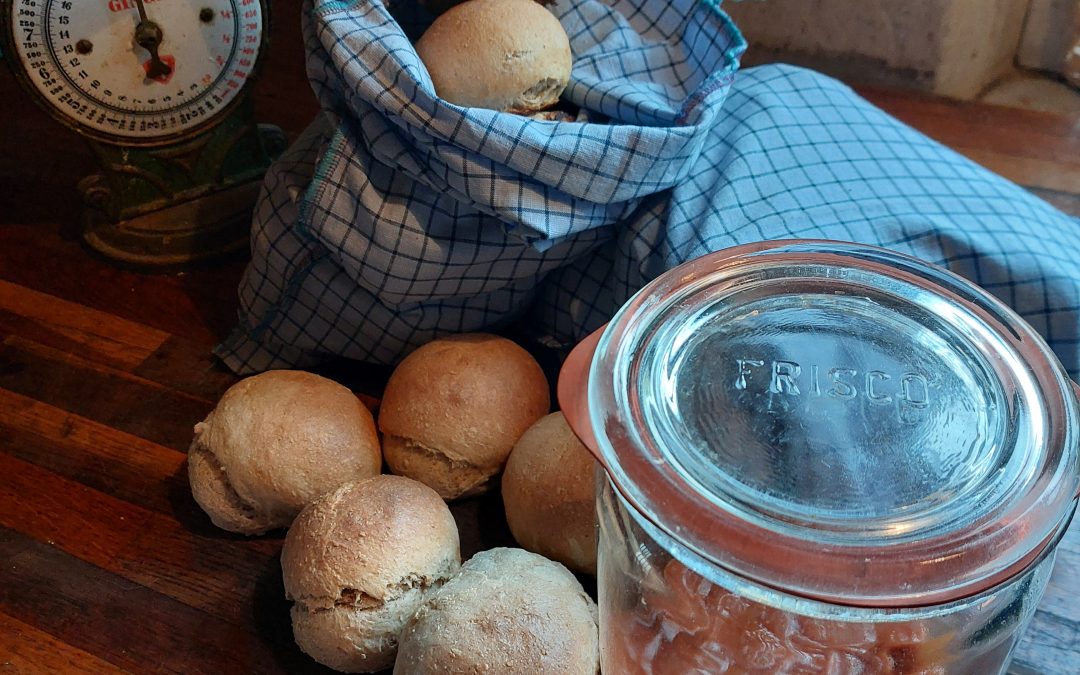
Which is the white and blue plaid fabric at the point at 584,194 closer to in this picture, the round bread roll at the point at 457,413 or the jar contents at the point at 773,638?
the round bread roll at the point at 457,413

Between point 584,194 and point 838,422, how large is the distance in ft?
1.25

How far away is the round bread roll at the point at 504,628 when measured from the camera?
0.63 metres

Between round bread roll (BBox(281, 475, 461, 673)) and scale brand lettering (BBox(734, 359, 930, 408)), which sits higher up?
scale brand lettering (BBox(734, 359, 930, 408))

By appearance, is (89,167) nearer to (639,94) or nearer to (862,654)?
(639,94)

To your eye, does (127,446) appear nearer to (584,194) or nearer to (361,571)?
(361,571)

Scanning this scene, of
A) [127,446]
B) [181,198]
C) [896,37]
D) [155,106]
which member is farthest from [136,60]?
[896,37]

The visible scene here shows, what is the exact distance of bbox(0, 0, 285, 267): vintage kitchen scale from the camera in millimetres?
895

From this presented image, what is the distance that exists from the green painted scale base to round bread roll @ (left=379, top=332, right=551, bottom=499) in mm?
372

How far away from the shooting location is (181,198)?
1069 millimetres

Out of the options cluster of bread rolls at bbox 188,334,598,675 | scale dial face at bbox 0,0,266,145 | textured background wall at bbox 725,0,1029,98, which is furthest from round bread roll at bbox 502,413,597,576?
textured background wall at bbox 725,0,1029,98

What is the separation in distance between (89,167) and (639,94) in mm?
783

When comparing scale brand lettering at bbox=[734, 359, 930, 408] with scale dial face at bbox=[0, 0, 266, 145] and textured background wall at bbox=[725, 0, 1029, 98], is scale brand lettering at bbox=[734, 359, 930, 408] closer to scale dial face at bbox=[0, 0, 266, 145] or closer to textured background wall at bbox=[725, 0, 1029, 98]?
scale dial face at bbox=[0, 0, 266, 145]

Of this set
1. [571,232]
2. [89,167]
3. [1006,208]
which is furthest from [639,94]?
[89,167]

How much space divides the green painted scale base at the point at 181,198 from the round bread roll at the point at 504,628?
0.58 m
